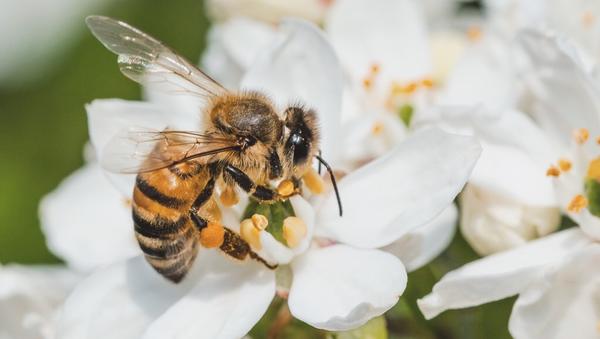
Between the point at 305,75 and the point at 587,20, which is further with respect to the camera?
the point at 587,20

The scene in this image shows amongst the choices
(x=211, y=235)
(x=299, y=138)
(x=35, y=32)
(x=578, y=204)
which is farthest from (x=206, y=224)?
(x=35, y=32)

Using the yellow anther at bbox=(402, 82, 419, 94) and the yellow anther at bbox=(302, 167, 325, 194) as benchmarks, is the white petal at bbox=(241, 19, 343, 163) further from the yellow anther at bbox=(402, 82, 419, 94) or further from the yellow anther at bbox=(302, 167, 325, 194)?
the yellow anther at bbox=(402, 82, 419, 94)

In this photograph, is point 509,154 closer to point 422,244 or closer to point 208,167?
point 422,244

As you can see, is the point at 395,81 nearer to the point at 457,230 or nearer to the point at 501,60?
the point at 501,60

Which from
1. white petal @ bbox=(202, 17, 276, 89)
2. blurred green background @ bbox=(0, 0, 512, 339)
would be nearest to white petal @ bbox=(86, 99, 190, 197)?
white petal @ bbox=(202, 17, 276, 89)

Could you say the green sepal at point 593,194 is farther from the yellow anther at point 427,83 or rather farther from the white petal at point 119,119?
the white petal at point 119,119

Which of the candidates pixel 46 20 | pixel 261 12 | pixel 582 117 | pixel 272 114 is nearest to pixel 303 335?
pixel 272 114
